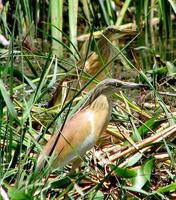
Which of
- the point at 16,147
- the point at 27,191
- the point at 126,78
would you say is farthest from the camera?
the point at 126,78

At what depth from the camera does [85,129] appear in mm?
2777

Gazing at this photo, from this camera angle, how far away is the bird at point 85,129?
108 inches

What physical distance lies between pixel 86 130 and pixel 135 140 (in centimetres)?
31

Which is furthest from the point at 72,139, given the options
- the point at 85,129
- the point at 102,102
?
the point at 102,102

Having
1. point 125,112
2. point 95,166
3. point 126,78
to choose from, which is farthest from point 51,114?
point 126,78

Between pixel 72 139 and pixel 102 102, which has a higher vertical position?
pixel 102 102

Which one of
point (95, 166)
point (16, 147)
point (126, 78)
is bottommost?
point (126, 78)

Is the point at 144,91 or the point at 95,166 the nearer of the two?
the point at 95,166

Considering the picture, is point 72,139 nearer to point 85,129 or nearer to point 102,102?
point 85,129

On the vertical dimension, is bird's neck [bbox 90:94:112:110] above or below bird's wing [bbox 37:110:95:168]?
above

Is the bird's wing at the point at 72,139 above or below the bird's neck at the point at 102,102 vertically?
below

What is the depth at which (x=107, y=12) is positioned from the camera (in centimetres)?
559

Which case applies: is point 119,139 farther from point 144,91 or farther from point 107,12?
point 107,12

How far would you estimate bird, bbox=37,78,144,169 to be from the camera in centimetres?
274
